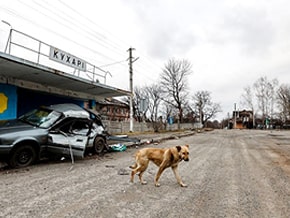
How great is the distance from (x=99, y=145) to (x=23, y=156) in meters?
3.41

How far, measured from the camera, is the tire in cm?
977

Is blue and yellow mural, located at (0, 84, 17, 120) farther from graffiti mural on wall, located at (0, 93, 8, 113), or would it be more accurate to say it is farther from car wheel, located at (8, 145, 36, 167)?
car wheel, located at (8, 145, 36, 167)

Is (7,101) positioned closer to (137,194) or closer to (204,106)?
(137,194)

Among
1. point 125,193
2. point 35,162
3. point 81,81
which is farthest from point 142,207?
point 81,81

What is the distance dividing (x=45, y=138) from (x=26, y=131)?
2.01 ft

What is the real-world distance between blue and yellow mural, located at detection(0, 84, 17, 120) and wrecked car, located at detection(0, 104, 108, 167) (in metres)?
2.71

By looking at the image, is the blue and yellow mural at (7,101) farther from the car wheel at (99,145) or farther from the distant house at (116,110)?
the distant house at (116,110)

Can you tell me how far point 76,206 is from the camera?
12.5 feet

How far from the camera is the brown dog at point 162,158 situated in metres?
5.13

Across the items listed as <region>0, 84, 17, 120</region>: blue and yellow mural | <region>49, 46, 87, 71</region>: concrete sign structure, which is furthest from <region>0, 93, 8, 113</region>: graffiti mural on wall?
<region>49, 46, 87, 71</region>: concrete sign structure

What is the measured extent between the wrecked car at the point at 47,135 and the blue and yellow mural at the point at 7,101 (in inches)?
107

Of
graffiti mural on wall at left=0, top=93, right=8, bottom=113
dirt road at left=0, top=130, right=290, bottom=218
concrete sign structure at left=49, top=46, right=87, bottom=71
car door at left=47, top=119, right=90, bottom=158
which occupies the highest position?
concrete sign structure at left=49, top=46, right=87, bottom=71

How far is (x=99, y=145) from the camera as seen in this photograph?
32.6 feet

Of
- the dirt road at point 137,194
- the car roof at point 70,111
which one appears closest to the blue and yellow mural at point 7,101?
the car roof at point 70,111
